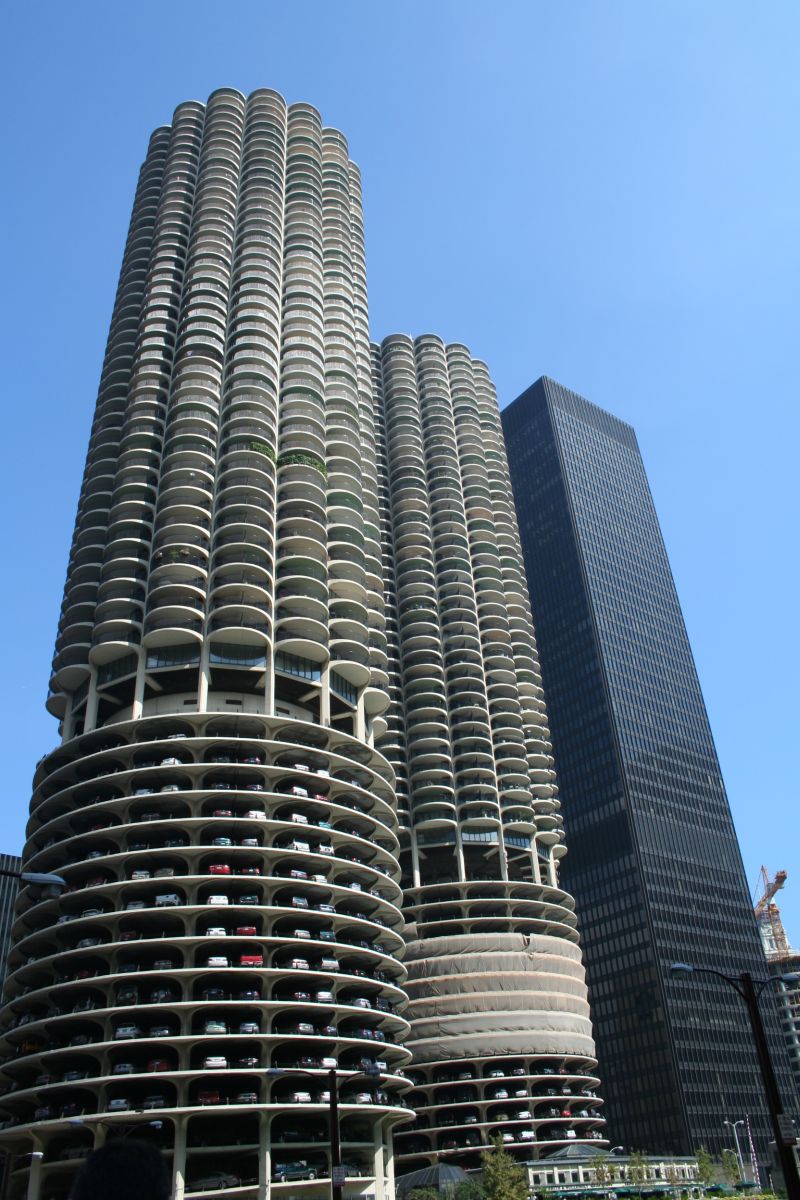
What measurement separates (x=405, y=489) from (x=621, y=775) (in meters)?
71.3

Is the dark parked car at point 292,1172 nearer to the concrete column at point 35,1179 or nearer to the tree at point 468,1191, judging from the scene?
the tree at point 468,1191

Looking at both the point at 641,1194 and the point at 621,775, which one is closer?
the point at 641,1194

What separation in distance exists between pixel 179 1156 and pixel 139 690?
125 feet

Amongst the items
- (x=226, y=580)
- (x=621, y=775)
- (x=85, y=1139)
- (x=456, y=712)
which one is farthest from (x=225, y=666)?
(x=621, y=775)

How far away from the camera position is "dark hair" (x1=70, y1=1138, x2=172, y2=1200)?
22.4 feet

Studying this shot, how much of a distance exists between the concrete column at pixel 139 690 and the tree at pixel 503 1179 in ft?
168

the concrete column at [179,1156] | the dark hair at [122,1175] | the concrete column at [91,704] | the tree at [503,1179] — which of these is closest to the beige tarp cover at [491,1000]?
the tree at [503,1179]

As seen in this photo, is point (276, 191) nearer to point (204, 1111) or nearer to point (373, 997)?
point (373, 997)

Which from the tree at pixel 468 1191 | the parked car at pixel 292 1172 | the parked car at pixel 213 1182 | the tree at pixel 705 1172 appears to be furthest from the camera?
the tree at pixel 705 1172

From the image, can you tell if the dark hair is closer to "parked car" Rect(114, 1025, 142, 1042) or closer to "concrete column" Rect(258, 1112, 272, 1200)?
Answer: "parked car" Rect(114, 1025, 142, 1042)

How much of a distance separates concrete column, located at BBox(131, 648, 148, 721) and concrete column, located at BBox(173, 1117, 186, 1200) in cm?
3247

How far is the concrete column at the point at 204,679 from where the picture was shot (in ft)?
294

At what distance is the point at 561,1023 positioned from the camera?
116500mm

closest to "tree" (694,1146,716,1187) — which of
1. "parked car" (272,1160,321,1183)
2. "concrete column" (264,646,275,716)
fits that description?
"parked car" (272,1160,321,1183)
